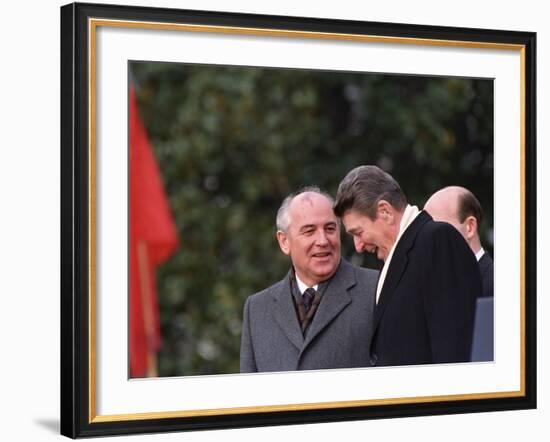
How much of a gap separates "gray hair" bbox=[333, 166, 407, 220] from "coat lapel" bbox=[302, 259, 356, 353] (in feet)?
1.15

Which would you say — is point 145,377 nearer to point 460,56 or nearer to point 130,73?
point 130,73

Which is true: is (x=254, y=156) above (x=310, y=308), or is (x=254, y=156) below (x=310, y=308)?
above

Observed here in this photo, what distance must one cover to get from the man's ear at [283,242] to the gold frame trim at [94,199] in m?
0.80

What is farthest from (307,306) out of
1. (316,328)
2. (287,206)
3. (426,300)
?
(426,300)

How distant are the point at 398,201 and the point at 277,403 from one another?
127 cm

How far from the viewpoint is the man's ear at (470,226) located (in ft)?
25.9

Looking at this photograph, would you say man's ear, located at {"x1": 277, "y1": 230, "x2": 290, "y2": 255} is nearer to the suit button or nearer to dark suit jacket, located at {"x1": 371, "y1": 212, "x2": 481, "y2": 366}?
dark suit jacket, located at {"x1": 371, "y1": 212, "x2": 481, "y2": 366}

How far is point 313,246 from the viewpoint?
24.4 ft

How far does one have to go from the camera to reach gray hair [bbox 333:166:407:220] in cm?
765

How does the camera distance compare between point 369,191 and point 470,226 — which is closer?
point 369,191

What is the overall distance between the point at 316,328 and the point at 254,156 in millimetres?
1502

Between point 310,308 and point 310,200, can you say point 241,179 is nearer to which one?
point 310,200

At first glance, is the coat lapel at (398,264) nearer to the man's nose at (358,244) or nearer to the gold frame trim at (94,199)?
the man's nose at (358,244)

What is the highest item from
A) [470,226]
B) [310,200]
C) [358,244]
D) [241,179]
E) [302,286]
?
[241,179]
